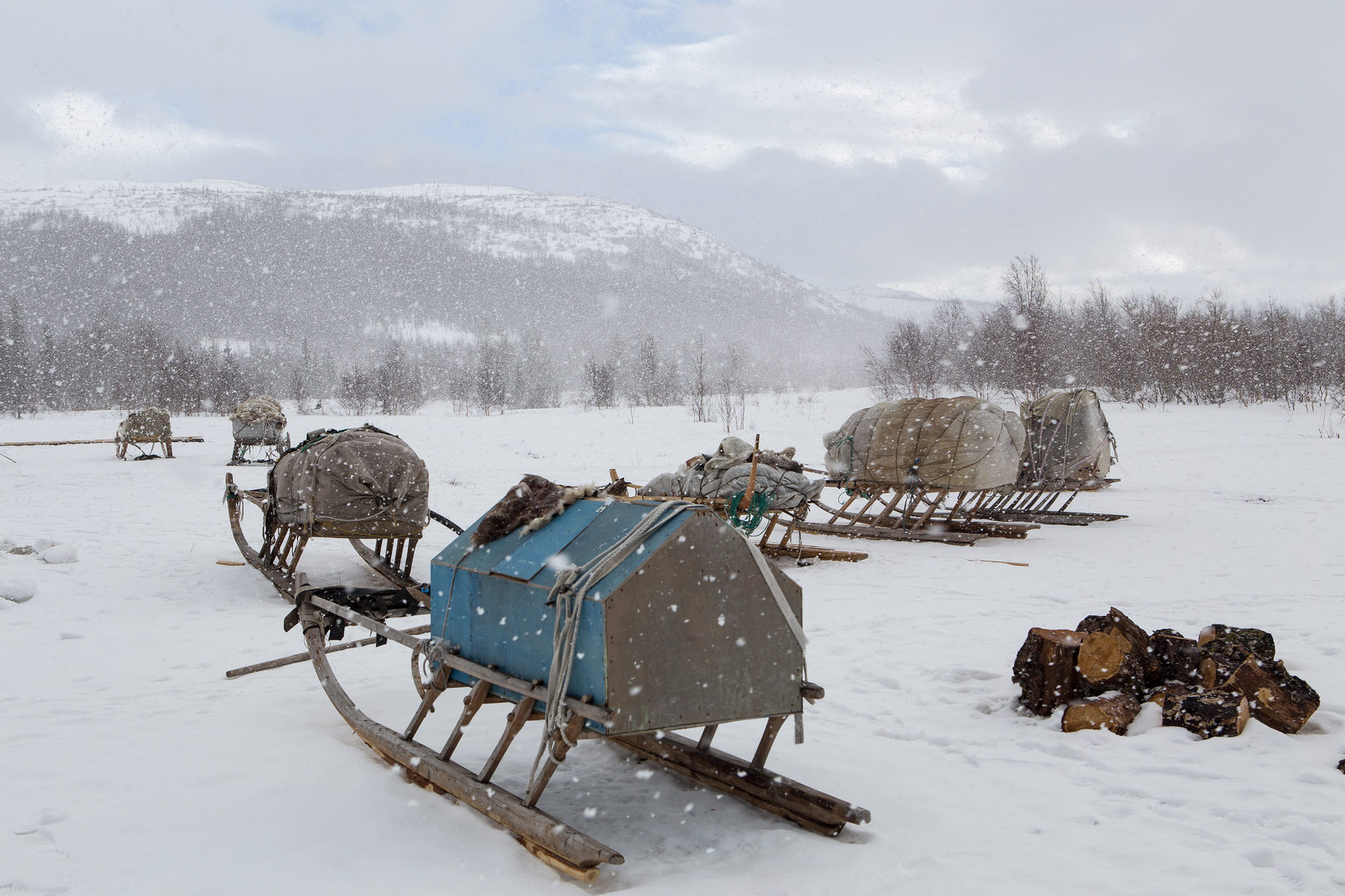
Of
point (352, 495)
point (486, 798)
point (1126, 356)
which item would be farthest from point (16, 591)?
point (1126, 356)

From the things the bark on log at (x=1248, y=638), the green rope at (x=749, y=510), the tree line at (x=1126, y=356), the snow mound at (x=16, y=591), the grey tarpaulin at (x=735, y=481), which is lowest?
the snow mound at (x=16, y=591)

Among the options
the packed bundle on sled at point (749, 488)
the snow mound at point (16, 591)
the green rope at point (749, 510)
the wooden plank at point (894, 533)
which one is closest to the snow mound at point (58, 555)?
the snow mound at point (16, 591)

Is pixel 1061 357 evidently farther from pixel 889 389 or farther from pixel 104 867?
pixel 104 867

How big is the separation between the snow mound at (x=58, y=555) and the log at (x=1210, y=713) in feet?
33.6

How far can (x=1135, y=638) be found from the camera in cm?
500

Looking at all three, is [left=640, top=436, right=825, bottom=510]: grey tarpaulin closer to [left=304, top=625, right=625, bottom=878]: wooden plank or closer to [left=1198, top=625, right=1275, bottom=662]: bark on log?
[left=1198, top=625, right=1275, bottom=662]: bark on log

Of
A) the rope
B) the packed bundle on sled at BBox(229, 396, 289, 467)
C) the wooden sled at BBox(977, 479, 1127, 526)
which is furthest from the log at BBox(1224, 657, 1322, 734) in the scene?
the packed bundle on sled at BBox(229, 396, 289, 467)

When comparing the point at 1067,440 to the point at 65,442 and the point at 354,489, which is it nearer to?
the point at 354,489

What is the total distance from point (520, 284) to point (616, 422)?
6685 inches

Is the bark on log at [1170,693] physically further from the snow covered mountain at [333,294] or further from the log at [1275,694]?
the snow covered mountain at [333,294]

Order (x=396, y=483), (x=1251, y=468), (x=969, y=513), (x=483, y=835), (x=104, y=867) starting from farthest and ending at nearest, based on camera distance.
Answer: (x=1251, y=468) → (x=969, y=513) → (x=396, y=483) → (x=483, y=835) → (x=104, y=867)

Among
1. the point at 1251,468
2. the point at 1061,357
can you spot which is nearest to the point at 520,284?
the point at 1061,357

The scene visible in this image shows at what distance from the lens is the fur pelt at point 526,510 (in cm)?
392

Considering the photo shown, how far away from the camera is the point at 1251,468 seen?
16.8 metres
